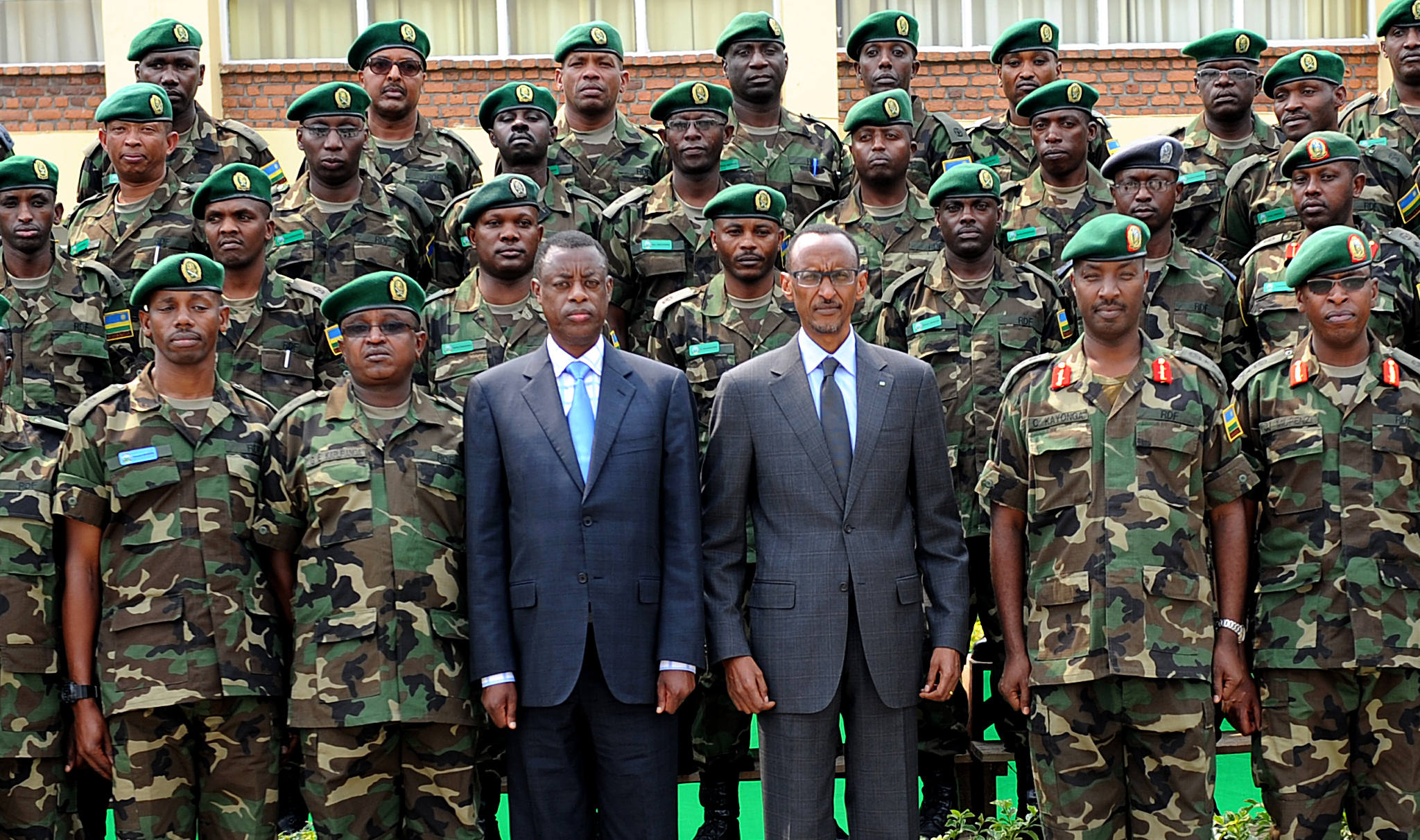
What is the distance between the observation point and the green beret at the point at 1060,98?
21.9 feet

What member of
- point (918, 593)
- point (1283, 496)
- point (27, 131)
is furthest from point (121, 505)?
point (27, 131)

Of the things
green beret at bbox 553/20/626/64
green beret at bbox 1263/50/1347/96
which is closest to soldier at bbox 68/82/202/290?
green beret at bbox 553/20/626/64

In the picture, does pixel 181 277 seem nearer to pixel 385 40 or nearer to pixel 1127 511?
pixel 1127 511

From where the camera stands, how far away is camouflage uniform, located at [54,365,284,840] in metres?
4.48

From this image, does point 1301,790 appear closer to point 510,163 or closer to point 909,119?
point 909,119

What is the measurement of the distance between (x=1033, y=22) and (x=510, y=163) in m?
2.90

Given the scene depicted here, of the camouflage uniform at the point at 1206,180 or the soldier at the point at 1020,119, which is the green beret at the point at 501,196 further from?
the camouflage uniform at the point at 1206,180

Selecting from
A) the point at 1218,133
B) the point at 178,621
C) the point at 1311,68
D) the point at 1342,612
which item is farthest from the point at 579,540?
the point at 1311,68

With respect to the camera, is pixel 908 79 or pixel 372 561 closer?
pixel 372 561

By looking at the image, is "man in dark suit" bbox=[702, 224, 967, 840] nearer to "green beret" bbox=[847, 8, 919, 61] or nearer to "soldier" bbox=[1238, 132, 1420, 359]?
"soldier" bbox=[1238, 132, 1420, 359]

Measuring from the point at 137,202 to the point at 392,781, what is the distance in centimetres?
339

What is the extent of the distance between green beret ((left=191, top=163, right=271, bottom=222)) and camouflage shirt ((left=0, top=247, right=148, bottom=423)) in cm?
55

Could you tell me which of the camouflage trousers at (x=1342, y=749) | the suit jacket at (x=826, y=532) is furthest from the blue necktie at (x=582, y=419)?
the camouflage trousers at (x=1342, y=749)

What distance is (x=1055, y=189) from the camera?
674 cm
